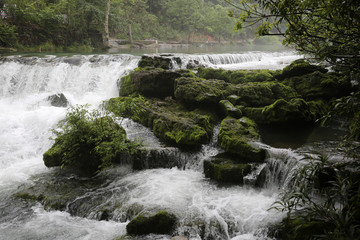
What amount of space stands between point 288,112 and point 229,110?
1802 mm

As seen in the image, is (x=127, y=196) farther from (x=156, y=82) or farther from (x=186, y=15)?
(x=186, y=15)

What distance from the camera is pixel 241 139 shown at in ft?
Result: 22.0

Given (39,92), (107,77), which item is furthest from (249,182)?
(39,92)

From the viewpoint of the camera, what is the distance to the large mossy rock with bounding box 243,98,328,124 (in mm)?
7816

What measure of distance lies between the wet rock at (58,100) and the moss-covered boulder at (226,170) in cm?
830

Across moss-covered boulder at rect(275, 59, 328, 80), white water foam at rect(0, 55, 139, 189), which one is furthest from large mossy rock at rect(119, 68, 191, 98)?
moss-covered boulder at rect(275, 59, 328, 80)

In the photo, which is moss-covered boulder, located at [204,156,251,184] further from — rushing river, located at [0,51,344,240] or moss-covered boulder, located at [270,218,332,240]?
moss-covered boulder, located at [270,218,332,240]

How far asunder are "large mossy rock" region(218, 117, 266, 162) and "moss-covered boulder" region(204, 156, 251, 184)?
0.28m

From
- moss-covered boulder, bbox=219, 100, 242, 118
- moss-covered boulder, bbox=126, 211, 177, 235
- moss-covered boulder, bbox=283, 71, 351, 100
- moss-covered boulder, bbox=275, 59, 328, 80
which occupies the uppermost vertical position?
moss-covered boulder, bbox=275, 59, 328, 80

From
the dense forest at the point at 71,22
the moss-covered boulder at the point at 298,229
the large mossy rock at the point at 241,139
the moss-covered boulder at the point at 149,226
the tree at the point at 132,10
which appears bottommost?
the moss-covered boulder at the point at 149,226

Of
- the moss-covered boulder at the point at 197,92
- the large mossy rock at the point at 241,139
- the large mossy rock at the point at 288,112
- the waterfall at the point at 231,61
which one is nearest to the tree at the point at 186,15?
the waterfall at the point at 231,61

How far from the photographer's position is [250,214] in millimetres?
4957

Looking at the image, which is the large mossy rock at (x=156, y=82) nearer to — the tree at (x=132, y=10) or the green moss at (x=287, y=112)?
the green moss at (x=287, y=112)

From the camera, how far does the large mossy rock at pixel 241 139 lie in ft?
20.4
